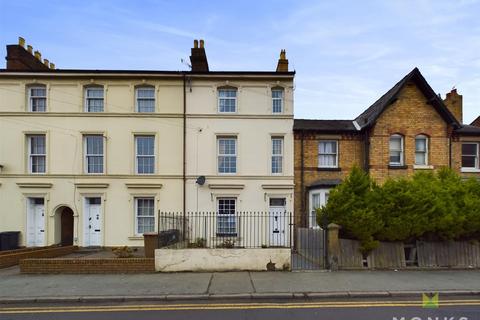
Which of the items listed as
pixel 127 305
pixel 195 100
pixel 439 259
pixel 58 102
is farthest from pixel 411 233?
pixel 58 102

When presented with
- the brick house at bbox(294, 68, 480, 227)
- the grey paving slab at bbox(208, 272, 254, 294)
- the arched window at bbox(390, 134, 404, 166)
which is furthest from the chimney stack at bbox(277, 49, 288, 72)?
the grey paving slab at bbox(208, 272, 254, 294)

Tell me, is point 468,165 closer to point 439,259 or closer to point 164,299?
point 439,259

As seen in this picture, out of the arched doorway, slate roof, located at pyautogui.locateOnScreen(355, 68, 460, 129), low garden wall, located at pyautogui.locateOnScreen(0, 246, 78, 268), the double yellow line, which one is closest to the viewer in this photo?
the double yellow line

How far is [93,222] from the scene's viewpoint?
16.8 m

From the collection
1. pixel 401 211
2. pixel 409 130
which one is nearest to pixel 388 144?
pixel 409 130

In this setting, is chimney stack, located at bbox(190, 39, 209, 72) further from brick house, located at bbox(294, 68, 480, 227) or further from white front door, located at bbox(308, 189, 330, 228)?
white front door, located at bbox(308, 189, 330, 228)

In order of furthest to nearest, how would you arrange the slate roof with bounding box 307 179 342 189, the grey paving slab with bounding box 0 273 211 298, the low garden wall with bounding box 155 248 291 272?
the slate roof with bounding box 307 179 342 189
the low garden wall with bounding box 155 248 291 272
the grey paving slab with bounding box 0 273 211 298

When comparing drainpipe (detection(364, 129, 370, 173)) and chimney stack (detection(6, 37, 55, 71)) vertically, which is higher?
chimney stack (detection(6, 37, 55, 71))

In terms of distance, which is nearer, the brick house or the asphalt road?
the asphalt road

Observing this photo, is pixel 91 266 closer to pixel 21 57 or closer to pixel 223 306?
pixel 223 306

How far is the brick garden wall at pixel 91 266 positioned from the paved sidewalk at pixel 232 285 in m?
0.35

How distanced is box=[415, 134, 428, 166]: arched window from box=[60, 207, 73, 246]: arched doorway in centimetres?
1954

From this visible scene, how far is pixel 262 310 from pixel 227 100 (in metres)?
12.7

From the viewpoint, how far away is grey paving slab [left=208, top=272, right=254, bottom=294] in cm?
812
